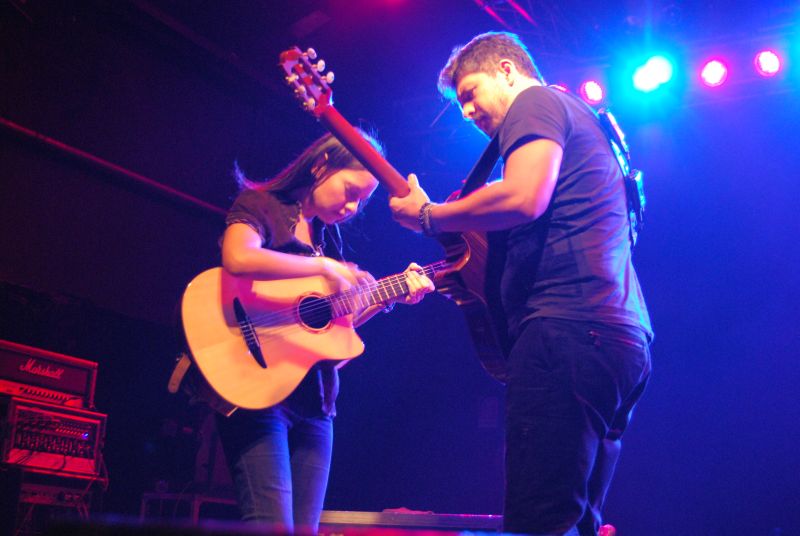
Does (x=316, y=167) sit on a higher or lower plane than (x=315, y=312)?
higher

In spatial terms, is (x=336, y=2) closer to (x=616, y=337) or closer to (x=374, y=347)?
(x=374, y=347)

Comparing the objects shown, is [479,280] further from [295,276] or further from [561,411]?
[295,276]

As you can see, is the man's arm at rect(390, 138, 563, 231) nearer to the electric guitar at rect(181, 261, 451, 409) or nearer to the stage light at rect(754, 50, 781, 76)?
the electric guitar at rect(181, 261, 451, 409)

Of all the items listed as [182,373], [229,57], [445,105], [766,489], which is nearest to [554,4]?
[445,105]

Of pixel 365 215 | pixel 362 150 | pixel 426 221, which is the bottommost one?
pixel 426 221

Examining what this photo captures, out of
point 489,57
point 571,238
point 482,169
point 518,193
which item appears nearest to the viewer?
point 518,193

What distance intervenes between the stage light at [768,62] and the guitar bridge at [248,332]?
16.5ft

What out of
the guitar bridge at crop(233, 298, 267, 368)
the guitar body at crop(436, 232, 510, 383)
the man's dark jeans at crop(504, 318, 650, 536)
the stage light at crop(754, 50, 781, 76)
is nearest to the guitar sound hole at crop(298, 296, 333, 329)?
the guitar bridge at crop(233, 298, 267, 368)

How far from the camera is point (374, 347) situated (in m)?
7.64

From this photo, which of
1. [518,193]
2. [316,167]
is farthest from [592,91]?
[518,193]

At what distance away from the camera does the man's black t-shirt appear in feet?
7.40

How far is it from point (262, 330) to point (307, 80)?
1.09m

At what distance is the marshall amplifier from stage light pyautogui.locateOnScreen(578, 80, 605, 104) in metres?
4.74

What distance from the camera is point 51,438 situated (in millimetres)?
4340
